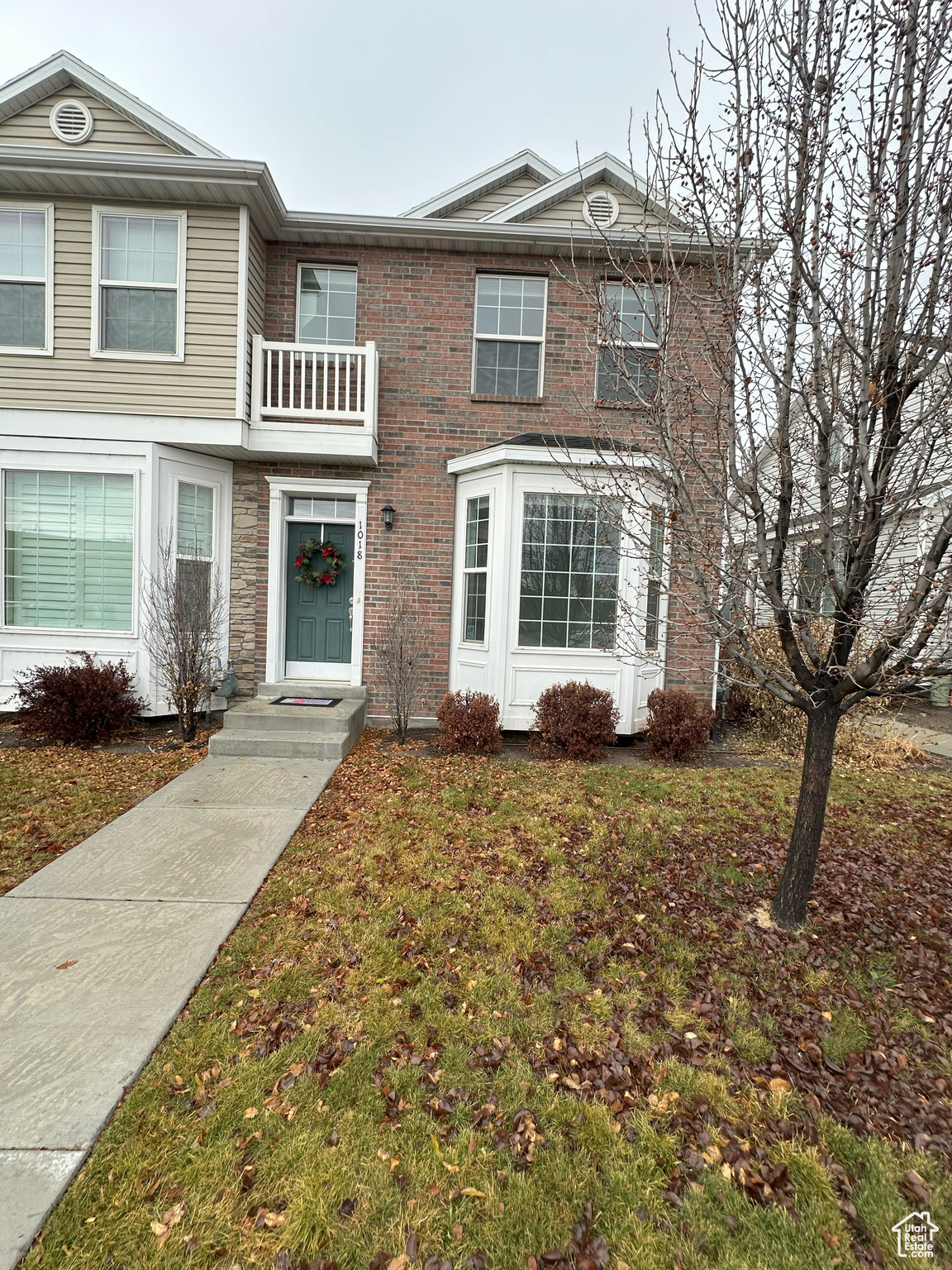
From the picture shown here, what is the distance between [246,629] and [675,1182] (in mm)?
7588

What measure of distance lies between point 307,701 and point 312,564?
197cm

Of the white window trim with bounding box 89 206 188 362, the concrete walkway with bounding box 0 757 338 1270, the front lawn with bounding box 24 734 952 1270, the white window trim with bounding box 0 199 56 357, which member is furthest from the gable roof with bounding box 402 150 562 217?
the front lawn with bounding box 24 734 952 1270

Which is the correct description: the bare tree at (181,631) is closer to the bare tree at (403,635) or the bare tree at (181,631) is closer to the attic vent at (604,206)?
the bare tree at (403,635)

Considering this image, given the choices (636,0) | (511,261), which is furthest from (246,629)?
(636,0)

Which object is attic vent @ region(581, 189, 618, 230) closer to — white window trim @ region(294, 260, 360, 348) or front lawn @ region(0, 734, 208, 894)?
→ white window trim @ region(294, 260, 360, 348)

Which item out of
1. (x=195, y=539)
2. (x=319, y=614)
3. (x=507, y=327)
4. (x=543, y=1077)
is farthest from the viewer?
(x=319, y=614)

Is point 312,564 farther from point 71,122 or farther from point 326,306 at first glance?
point 71,122

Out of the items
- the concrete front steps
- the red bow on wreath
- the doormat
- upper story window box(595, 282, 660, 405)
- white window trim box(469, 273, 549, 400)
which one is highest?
white window trim box(469, 273, 549, 400)

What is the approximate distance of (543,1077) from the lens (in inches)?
93.9

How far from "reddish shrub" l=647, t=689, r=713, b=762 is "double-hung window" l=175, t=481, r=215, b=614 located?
5342mm

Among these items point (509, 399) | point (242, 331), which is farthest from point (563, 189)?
point (242, 331)

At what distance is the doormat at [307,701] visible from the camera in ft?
24.3

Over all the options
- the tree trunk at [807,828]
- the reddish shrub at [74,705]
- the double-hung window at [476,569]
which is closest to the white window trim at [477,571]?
the double-hung window at [476,569]

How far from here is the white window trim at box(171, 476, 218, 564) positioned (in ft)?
25.3
